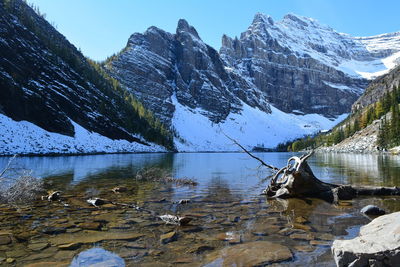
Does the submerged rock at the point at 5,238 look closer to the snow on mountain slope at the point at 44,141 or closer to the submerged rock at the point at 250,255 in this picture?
the submerged rock at the point at 250,255

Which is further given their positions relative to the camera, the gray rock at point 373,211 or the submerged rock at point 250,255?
the gray rock at point 373,211

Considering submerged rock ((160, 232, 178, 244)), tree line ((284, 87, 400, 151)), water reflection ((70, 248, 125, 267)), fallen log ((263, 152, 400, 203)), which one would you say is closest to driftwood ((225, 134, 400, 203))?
fallen log ((263, 152, 400, 203))

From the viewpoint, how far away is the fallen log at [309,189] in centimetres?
1867

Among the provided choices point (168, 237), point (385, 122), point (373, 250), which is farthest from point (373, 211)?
point (385, 122)

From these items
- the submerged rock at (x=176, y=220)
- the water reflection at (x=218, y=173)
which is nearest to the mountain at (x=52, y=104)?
the water reflection at (x=218, y=173)

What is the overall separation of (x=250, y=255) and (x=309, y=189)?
40.0ft

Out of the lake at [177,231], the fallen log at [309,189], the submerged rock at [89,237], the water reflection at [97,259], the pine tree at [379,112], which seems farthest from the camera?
the pine tree at [379,112]

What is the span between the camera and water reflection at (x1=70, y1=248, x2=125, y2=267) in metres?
8.10

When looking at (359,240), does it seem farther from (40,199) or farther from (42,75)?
(42,75)

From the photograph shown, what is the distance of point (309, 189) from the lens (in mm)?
19438

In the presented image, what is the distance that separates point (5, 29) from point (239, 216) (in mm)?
124377

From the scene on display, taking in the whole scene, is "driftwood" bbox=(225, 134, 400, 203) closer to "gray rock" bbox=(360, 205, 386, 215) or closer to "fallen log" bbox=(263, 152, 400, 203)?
"fallen log" bbox=(263, 152, 400, 203)

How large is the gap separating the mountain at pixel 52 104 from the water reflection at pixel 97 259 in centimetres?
6582

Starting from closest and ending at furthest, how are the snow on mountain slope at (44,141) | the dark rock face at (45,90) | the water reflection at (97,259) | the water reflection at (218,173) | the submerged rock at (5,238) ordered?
the water reflection at (97,259), the submerged rock at (5,238), the water reflection at (218,173), the snow on mountain slope at (44,141), the dark rock face at (45,90)
